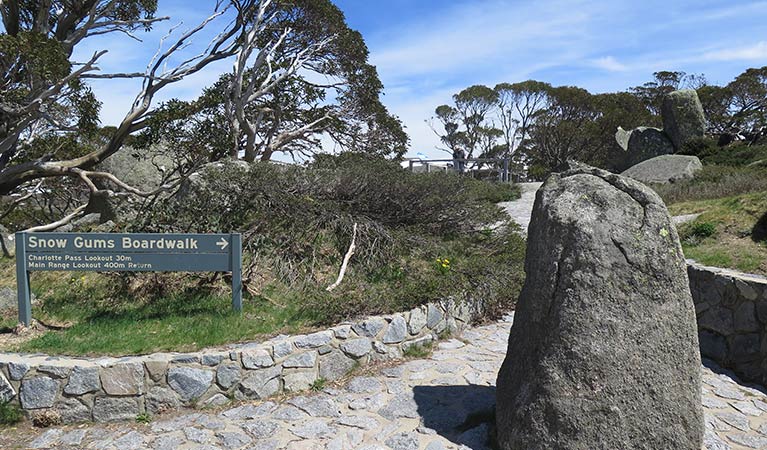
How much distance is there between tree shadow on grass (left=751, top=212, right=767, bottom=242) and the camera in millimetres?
7252

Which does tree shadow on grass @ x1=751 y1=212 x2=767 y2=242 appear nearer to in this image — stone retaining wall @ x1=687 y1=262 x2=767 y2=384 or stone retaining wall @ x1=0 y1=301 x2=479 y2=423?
stone retaining wall @ x1=687 y1=262 x2=767 y2=384

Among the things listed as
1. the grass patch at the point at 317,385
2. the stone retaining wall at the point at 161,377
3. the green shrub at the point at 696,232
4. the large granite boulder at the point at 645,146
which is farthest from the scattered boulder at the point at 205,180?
the large granite boulder at the point at 645,146

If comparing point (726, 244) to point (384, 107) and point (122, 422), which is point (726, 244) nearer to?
point (122, 422)

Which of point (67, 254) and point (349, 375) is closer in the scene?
point (349, 375)

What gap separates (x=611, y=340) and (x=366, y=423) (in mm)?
1989

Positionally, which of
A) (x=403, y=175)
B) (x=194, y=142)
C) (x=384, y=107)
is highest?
(x=384, y=107)

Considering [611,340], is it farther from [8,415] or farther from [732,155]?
[732,155]

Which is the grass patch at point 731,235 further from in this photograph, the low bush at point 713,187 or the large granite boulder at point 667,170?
the large granite boulder at point 667,170

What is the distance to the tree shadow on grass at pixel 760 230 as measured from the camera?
7.25 m

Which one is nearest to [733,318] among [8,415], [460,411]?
[460,411]

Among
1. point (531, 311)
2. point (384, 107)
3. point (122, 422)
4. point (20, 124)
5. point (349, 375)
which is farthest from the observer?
point (384, 107)

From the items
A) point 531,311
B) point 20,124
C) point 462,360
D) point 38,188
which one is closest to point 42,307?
point 462,360

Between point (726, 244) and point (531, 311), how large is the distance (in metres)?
5.30

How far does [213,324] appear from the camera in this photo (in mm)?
5422
